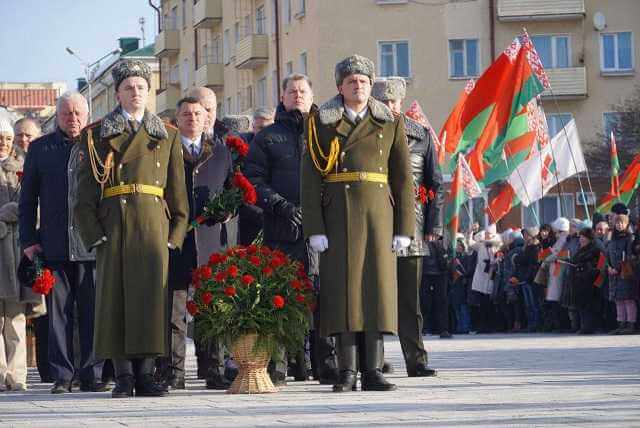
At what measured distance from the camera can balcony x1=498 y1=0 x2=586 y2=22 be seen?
5841 cm

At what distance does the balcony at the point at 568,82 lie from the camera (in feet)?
192

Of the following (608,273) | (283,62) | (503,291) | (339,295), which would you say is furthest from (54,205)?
(283,62)

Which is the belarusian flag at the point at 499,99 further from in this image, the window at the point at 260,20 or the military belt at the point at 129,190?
the window at the point at 260,20

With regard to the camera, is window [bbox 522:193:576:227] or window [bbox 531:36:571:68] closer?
window [bbox 522:193:576:227]

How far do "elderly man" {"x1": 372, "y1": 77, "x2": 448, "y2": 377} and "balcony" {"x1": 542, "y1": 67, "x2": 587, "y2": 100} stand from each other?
153 feet

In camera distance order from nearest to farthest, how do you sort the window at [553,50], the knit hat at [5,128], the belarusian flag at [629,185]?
the knit hat at [5,128], the belarusian flag at [629,185], the window at [553,50]

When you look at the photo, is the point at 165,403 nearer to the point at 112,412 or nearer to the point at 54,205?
the point at 112,412

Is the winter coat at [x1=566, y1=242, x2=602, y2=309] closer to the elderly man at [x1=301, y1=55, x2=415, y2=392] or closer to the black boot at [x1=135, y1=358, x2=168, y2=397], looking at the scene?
the elderly man at [x1=301, y1=55, x2=415, y2=392]

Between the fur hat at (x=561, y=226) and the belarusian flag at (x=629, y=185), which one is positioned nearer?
the fur hat at (x=561, y=226)

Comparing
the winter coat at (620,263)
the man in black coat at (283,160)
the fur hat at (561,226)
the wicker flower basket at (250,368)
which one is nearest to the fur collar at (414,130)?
the man in black coat at (283,160)

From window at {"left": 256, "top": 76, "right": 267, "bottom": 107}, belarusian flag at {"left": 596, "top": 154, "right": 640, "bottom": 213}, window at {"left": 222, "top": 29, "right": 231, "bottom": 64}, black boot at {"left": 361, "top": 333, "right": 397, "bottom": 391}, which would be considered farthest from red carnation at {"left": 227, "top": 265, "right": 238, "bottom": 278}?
window at {"left": 222, "top": 29, "right": 231, "bottom": 64}

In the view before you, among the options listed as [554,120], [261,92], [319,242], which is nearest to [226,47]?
[261,92]

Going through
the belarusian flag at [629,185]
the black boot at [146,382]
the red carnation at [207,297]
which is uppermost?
the belarusian flag at [629,185]

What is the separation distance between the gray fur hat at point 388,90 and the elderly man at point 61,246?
2.40m
